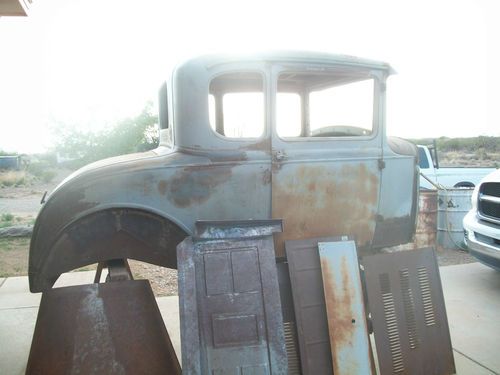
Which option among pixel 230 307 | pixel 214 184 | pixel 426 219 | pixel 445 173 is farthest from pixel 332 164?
pixel 445 173

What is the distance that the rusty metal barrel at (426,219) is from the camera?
6652mm

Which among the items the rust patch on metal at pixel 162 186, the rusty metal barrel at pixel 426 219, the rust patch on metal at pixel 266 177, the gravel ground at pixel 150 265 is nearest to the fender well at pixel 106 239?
the rust patch on metal at pixel 162 186

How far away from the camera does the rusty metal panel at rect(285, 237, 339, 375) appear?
2.97 metres

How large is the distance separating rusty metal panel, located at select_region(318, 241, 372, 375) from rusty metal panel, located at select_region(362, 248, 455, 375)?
19 cm

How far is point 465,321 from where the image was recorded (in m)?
4.32

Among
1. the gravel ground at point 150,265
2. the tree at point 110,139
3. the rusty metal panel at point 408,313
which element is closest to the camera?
the rusty metal panel at point 408,313

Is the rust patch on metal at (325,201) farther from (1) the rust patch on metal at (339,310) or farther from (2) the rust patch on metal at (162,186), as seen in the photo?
(2) the rust patch on metal at (162,186)

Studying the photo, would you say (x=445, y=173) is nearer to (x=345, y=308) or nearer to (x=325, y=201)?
(x=325, y=201)

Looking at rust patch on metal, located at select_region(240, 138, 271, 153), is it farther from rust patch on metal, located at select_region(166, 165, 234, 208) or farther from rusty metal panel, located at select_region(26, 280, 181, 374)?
rusty metal panel, located at select_region(26, 280, 181, 374)

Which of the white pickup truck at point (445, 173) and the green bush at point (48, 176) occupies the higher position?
the white pickup truck at point (445, 173)

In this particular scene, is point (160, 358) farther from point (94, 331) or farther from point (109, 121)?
point (109, 121)

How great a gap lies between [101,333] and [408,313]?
232cm

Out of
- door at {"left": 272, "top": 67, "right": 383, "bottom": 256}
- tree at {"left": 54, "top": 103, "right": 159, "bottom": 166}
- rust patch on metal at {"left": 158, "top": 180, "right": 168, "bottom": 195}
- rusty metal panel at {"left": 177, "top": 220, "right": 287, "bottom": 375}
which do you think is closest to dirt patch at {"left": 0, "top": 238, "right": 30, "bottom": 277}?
rust patch on metal at {"left": 158, "top": 180, "right": 168, "bottom": 195}

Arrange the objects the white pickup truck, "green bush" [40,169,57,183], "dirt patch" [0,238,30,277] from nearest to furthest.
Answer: "dirt patch" [0,238,30,277]
the white pickup truck
"green bush" [40,169,57,183]
